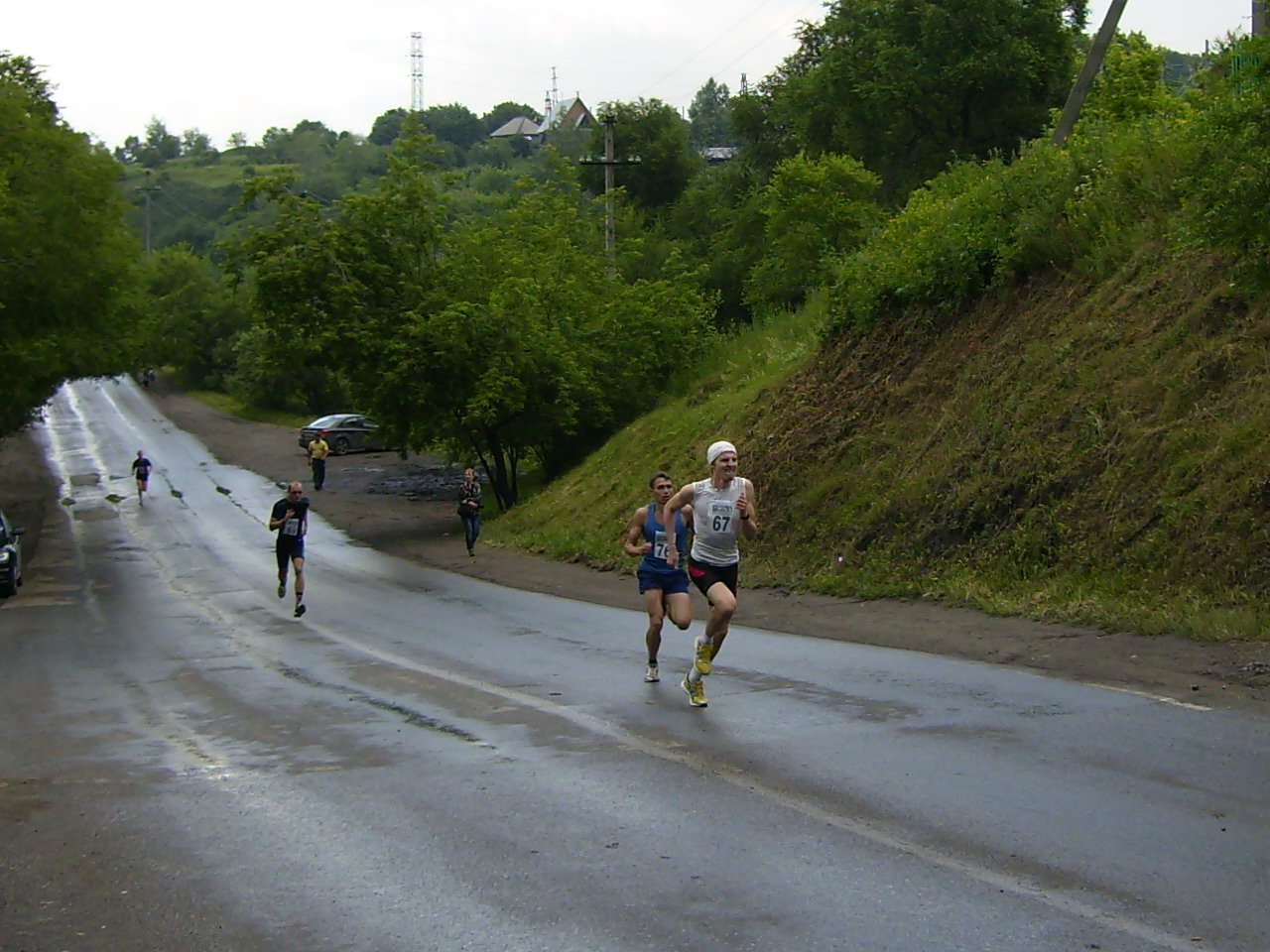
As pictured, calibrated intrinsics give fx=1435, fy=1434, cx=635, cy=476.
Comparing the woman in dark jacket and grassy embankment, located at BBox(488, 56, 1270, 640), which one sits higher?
grassy embankment, located at BBox(488, 56, 1270, 640)

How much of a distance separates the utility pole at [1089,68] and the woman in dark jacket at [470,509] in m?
14.0

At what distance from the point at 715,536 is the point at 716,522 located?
0.39 ft

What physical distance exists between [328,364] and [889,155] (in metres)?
23.6

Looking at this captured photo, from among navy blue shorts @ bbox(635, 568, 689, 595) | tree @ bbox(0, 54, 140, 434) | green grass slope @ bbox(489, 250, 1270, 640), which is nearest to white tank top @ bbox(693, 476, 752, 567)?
navy blue shorts @ bbox(635, 568, 689, 595)

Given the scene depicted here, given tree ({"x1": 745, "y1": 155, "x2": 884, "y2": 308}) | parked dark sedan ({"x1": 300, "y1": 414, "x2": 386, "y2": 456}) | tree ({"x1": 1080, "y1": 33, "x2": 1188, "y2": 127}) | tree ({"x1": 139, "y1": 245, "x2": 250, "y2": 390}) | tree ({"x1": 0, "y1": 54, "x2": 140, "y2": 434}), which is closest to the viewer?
tree ({"x1": 1080, "y1": 33, "x2": 1188, "y2": 127})

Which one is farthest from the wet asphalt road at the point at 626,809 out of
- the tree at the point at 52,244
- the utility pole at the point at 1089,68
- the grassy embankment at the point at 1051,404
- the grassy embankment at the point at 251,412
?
the grassy embankment at the point at 251,412

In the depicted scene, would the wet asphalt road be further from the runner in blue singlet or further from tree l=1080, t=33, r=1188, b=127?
tree l=1080, t=33, r=1188, b=127

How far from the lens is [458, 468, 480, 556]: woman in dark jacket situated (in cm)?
3028

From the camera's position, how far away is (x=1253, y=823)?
6.55 m

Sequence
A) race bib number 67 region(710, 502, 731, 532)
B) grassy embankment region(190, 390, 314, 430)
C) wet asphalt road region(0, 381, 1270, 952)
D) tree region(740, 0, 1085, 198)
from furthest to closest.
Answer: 1. grassy embankment region(190, 390, 314, 430)
2. tree region(740, 0, 1085, 198)
3. race bib number 67 region(710, 502, 731, 532)
4. wet asphalt road region(0, 381, 1270, 952)

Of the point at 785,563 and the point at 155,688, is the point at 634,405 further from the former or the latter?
the point at 155,688

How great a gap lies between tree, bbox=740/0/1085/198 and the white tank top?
37507mm

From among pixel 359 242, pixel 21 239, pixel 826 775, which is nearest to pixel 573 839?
pixel 826 775

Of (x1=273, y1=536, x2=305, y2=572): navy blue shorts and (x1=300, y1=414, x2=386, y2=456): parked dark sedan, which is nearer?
(x1=273, y1=536, x2=305, y2=572): navy blue shorts
